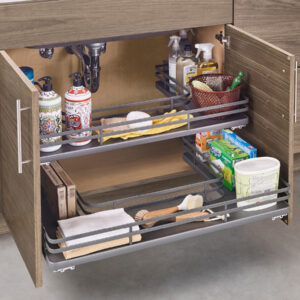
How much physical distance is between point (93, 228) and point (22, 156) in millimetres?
307

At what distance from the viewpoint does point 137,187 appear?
2648 mm

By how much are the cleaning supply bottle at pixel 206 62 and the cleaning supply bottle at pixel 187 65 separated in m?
0.02

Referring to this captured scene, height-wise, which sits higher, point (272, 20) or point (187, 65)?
point (272, 20)

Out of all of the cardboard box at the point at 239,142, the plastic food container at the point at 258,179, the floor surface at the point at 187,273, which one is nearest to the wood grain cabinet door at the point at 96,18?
the cardboard box at the point at 239,142

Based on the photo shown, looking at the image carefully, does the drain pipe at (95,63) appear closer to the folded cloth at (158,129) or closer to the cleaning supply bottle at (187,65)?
the cleaning supply bottle at (187,65)

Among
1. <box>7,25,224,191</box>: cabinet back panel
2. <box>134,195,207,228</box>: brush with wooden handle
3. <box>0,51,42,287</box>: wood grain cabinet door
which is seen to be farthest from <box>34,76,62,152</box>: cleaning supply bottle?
<box>7,25,224,191</box>: cabinet back panel

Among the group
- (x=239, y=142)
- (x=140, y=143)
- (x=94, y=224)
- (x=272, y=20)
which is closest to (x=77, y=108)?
(x=140, y=143)

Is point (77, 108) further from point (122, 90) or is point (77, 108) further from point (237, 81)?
point (122, 90)

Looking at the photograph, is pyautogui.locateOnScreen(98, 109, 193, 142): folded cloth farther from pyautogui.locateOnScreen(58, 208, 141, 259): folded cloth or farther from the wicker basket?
pyautogui.locateOnScreen(58, 208, 141, 259): folded cloth

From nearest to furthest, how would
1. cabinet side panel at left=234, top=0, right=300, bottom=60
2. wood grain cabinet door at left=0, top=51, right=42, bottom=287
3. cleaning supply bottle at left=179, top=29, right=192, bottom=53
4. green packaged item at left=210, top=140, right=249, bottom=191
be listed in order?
wood grain cabinet door at left=0, top=51, right=42, bottom=287, green packaged item at left=210, top=140, right=249, bottom=191, cabinet side panel at left=234, top=0, right=300, bottom=60, cleaning supply bottle at left=179, top=29, right=192, bottom=53

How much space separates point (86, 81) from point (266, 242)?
34.5 inches

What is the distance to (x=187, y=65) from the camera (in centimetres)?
240

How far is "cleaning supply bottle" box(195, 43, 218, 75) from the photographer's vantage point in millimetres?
2383

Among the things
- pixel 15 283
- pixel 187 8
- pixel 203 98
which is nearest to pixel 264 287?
pixel 203 98
